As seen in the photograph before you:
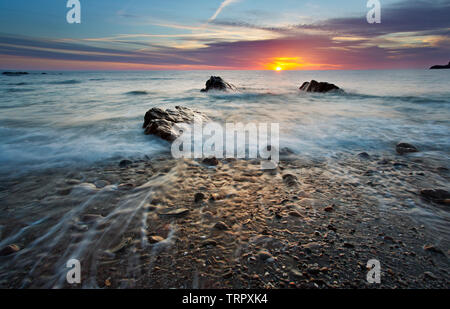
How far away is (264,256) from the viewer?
1.94 metres

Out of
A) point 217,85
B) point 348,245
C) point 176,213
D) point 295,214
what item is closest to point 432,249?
point 348,245

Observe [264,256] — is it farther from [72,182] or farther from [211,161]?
[72,182]

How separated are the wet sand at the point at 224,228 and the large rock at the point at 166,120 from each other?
2.04 meters

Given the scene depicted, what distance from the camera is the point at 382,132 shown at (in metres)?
6.51

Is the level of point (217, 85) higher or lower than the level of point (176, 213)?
higher

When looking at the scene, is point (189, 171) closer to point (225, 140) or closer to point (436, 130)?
point (225, 140)

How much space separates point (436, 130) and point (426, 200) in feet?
18.8

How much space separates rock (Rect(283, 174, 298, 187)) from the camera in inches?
129

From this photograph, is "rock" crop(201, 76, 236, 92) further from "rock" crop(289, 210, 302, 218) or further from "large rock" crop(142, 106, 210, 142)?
"rock" crop(289, 210, 302, 218)

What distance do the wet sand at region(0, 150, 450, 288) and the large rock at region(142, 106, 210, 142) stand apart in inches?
80.2

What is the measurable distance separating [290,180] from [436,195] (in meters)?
1.87

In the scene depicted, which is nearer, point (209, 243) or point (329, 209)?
point (209, 243)

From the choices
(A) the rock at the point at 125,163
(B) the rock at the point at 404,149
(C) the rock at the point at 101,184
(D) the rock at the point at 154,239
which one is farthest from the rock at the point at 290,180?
(B) the rock at the point at 404,149

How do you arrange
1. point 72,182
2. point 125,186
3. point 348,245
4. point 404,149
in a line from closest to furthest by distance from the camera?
point 348,245 → point 125,186 → point 72,182 → point 404,149
